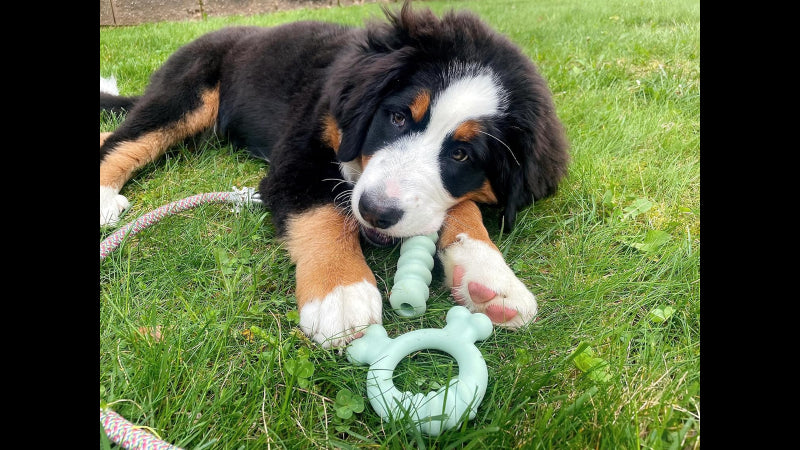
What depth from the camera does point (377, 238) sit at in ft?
7.32

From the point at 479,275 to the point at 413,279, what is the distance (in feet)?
0.87

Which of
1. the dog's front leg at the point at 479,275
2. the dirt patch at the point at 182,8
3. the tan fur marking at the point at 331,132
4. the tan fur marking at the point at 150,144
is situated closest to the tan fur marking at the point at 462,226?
the dog's front leg at the point at 479,275

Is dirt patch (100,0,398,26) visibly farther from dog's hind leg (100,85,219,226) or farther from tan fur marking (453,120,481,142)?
tan fur marking (453,120,481,142)

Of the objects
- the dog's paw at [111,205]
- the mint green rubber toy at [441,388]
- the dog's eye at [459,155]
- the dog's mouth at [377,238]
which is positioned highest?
the dog's eye at [459,155]

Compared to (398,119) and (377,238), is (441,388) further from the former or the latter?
(398,119)

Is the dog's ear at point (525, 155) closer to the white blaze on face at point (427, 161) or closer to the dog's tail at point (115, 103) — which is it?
the white blaze on face at point (427, 161)

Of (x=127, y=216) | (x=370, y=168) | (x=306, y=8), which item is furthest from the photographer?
(x=306, y=8)

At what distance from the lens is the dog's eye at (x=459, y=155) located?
86.0 inches

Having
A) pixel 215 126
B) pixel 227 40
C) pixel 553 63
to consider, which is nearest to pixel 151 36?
pixel 227 40

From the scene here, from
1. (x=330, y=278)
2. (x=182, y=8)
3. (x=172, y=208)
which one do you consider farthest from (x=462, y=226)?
(x=182, y=8)

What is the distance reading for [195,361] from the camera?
1475mm

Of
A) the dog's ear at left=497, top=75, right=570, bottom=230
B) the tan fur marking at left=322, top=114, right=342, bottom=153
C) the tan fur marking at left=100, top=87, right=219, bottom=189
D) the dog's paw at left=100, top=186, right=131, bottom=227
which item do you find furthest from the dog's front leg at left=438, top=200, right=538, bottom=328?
the tan fur marking at left=100, top=87, right=219, bottom=189

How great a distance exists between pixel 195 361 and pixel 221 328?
144mm

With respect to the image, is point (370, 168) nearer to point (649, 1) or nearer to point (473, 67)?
point (473, 67)
